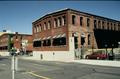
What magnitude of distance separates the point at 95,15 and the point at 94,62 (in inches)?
823

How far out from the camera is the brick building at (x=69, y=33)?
47750 millimetres

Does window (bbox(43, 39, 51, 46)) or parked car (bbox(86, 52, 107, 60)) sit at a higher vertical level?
window (bbox(43, 39, 51, 46))

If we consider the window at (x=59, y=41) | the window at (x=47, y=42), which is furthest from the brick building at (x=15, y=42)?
the window at (x=59, y=41)

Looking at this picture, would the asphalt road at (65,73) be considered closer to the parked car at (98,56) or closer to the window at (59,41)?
the parked car at (98,56)

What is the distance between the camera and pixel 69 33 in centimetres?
4722

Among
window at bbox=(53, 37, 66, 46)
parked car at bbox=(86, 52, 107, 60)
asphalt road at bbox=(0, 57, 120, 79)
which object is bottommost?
asphalt road at bbox=(0, 57, 120, 79)

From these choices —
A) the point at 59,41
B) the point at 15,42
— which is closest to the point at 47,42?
the point at 59,41

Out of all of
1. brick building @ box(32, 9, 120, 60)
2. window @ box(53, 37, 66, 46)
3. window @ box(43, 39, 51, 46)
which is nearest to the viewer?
brick building @ box(32, 9, 120, 60)

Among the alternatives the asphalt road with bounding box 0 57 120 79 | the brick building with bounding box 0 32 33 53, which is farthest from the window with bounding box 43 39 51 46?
the asphalt road with bounding box 0 57 120 79

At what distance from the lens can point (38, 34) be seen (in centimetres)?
6238

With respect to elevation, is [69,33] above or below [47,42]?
above

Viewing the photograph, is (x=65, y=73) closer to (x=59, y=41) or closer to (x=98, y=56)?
(x=98, y=56)

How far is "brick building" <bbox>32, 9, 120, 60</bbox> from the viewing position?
47750mm

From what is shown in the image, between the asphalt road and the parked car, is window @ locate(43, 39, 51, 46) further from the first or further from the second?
the asphalt road
